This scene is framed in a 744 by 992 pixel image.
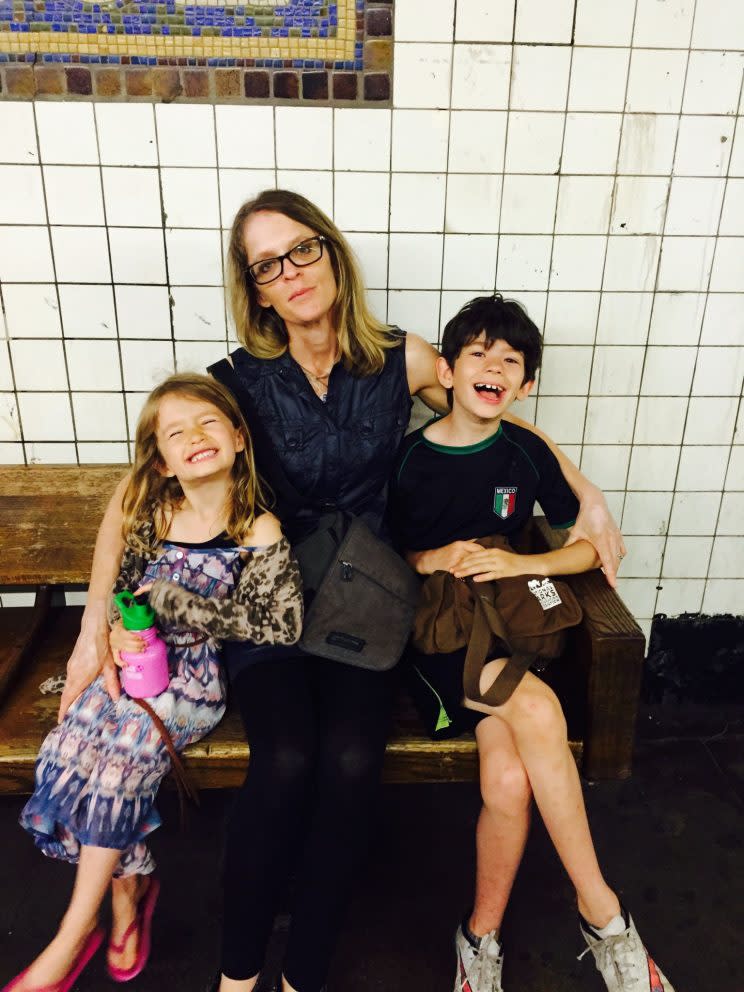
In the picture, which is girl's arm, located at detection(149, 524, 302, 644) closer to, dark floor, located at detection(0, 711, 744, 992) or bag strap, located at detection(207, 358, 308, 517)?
bag strap, located at detection(207, 358, 308, 517)

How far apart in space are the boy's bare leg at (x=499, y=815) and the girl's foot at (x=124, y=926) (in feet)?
2.87

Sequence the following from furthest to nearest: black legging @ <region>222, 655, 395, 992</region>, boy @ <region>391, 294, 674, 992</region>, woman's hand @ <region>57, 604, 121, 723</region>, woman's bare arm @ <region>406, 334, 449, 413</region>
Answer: woman's bare arm @ <region>406, 334, 449, 413</region> < woman's hand @ <region>57, 604, 121, 723</region> < boy @ <region>391, 294, 674, 992</region> < black legging @ <region>222, 655, 395, 992</region>

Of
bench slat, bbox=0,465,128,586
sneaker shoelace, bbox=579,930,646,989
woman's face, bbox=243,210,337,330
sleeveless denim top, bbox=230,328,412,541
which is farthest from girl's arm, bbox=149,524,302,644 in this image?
sneaker shoelace, bbox=579,930,646,989

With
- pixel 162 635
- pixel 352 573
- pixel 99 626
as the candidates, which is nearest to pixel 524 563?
pixel 352 573

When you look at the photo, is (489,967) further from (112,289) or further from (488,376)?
(112,289)

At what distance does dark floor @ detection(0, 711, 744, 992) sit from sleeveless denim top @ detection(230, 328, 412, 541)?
3.45 feet

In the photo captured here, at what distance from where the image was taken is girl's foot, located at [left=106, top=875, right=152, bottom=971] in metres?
1.79

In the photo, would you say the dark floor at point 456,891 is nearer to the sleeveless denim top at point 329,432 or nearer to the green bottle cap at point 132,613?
the green bottle cap at point 132,613

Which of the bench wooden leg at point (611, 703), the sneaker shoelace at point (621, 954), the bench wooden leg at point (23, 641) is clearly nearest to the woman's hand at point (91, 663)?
the bench wooden leg at point (23, 641)

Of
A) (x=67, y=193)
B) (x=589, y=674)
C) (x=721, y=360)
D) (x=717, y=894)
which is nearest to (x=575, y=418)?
(x=721, y=360)

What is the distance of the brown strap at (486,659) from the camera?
1677 mm

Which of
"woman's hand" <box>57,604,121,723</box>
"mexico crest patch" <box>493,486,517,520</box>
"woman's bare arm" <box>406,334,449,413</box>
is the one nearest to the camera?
"woman's hand" <box>57,604,121,723</box>

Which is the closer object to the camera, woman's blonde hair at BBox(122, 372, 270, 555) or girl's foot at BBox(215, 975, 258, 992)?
girl's foot at BBox(215, 975, 258, 992)

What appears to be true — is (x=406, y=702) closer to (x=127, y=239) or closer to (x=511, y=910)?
(x=511, y=910)
